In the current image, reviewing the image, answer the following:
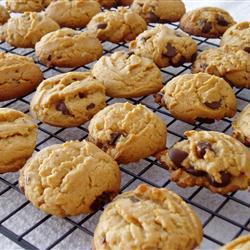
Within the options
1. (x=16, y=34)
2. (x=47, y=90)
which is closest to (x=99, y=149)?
(x=47, y=90)

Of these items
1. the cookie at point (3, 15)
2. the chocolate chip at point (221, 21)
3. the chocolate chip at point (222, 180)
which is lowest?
the chocolate chip at point (222, 180)

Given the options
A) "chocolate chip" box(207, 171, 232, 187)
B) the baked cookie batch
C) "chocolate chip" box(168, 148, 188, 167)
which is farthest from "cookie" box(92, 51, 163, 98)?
"chocolate chip" box(207, 171, 232, 187)

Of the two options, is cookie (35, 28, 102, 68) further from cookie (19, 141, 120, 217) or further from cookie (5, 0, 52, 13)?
cookie (19, 141, 120, 217)

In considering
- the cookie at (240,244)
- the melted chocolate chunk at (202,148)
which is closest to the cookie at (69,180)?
the melted chocolate chunk at (202,148)

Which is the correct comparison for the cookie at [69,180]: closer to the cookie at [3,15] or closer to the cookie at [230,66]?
the cookie at [230,66]

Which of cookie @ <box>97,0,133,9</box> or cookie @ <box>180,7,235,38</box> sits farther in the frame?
cookie @ <box>97,0,133,9</box>

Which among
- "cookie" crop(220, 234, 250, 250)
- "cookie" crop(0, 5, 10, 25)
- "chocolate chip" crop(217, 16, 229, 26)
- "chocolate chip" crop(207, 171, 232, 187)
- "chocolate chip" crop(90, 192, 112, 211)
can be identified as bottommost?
"chocolate chip" crop(90, 192, 112, 211)

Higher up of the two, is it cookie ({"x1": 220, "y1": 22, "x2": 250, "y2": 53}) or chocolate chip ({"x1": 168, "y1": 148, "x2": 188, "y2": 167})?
cookie ({"x1": 220, "y1": 22, "x2": 250, "y2": 53})

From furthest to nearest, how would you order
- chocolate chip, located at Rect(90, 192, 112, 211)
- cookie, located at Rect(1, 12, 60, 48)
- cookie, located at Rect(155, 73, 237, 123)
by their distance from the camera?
cookie, located at Rect(1, 12, 60, 48)
cookie, located at Rect(155, 73, 237, 123)
chocolate chip, located at Rect(90, 192, 112, 211)

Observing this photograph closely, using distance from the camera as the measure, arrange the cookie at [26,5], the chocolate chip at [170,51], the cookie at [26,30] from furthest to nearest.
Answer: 1. the cookie at [26,5]
2. the cookie at [26,30]
3. the chocolate chip at [170,51]
